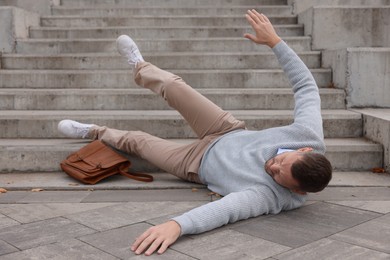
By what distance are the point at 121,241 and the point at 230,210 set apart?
73 cm

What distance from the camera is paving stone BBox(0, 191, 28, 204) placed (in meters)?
3.85

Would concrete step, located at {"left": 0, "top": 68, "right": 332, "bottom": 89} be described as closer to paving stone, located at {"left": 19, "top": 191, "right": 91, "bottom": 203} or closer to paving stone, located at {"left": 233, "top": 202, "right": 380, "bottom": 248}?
paving stone, located at {"left": 19, "top": 191, "right": 91, "bottom": 203}

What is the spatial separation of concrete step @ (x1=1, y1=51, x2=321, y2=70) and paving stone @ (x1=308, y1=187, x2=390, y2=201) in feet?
A: 9.69

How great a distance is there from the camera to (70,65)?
684 cm

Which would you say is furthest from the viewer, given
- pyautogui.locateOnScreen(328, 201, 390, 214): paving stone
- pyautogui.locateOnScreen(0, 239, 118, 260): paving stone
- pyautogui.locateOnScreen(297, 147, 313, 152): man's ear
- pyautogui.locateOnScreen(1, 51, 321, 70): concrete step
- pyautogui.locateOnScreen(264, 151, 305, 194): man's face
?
pyautogui.locateOnScreen(1, 51, 321, 70): concrete step

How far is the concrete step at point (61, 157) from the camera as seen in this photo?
4.73m

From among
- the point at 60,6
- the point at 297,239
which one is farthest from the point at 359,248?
the point at 60,6

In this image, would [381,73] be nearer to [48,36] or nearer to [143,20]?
[143,20]

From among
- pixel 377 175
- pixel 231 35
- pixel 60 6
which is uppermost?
pixel 60 6

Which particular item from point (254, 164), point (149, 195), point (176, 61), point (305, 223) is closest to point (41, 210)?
point (149, 195)

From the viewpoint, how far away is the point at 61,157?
4742mm

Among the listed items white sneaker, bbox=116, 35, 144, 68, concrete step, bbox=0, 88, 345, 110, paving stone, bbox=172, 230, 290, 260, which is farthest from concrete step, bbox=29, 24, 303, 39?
paving stone, bbox=172, 230, 290, 260

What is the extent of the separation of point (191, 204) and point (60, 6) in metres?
6.73

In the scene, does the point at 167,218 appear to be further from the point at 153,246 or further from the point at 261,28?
the point at 261,28
